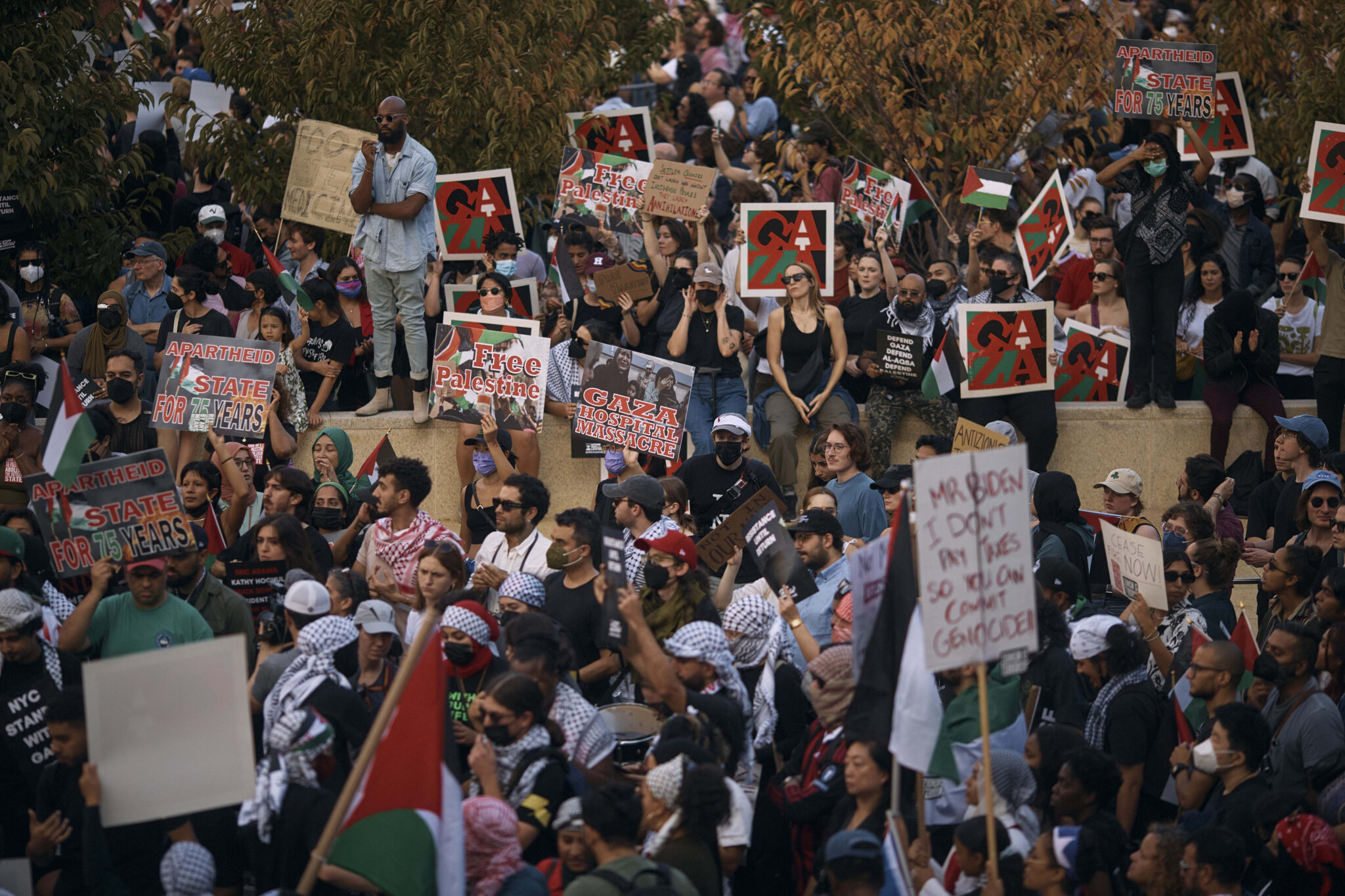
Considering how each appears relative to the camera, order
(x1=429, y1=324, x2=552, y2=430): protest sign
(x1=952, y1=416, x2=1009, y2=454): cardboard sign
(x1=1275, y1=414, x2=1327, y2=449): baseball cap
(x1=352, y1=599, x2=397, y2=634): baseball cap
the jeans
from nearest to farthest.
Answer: (x1=352, y1=599, x2=397, y2=634): baseball cap, (x1=952, y1=416, x2=1009, y2=454): cardboard sign, (x1=1275, y1=414, x2=1327, y2=449): baseball cap, (x1=429, y1=324, x2=552, y2=430): protest sign, the jeans

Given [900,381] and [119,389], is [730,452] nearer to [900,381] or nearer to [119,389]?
[900,381]

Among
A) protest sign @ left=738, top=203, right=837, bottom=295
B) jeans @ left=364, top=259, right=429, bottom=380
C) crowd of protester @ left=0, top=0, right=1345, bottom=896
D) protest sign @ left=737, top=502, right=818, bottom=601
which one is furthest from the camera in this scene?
protest sign @ left=738, top=203, right=837, bottom=295

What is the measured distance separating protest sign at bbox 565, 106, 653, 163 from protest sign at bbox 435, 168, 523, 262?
→ 1.75 metres

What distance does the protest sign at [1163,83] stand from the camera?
13.5 meters

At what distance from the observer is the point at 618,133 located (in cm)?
1612

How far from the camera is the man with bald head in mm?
13133

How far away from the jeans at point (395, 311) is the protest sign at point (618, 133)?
3.12 m

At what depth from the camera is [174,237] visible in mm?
14875

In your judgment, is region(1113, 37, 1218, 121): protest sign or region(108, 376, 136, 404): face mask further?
region(1113, 37, 1218, 121): protest sign

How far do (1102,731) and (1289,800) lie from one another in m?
1.12

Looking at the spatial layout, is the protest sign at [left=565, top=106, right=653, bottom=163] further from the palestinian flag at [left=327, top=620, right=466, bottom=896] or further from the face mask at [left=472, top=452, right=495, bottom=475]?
the palestinian flag at [left=327, top=620, right=466, bottom=896]

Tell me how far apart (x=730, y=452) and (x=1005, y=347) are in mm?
2795

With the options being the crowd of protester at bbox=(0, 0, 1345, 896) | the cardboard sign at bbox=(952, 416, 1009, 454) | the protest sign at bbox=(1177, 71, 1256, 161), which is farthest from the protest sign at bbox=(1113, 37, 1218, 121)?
the cardboard sign at bbox=(952, 416, 1009, 454)

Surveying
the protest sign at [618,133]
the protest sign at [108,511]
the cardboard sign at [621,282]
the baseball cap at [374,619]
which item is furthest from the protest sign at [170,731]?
the protest sign at [618,133]
